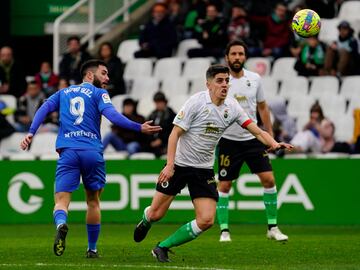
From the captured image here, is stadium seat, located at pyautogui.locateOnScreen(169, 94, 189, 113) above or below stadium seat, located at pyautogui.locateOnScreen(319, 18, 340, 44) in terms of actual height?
below

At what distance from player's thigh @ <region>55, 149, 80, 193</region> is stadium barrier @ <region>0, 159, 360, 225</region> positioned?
24.5ft

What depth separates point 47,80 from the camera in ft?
79.8

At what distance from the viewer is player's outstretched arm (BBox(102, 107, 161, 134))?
12398 mm

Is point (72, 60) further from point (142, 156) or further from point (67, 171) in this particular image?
point (67, 171)

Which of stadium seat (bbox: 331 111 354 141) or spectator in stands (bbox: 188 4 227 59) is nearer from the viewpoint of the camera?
stadium seat (bbox: 331 111 354 141)

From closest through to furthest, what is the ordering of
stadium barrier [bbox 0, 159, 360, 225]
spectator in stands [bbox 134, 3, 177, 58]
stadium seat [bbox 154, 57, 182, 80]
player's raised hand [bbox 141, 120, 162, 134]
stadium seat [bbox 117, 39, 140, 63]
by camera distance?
1. player's raised hand [bbox 141, 120, 162, 134]
2. stadium barrier [bbox 0, 159, 360, 225]
3. spectator in stands [bbox 134, 3, 177, 58]
4. stadium seat [bbox 154, 57, 182, 80]
5. stadium seat [bbox 117, 39, 140, 63]

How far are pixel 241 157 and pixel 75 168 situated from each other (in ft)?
11.6

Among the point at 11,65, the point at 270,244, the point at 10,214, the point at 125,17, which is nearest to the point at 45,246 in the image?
the point at 270,244

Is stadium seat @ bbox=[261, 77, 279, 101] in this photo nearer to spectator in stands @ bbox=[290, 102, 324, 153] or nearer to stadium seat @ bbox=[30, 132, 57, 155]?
spectator in stands @ bbox=[290, 102, 324, 153]

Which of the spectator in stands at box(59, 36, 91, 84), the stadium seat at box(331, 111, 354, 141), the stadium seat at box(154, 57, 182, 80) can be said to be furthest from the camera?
the stadium seat at box(154, 57, 182, 80)

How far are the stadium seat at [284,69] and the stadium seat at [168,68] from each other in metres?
2.06

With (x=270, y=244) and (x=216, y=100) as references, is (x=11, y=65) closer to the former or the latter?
(x=270, y=244)

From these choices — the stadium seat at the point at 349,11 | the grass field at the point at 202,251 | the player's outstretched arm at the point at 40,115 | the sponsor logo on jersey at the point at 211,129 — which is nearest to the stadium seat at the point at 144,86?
the stadium seat at the point at 349,11

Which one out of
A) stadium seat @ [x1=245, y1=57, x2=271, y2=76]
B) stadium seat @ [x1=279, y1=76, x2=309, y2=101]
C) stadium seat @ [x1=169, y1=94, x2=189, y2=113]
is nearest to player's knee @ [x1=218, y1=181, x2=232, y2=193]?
stadium seat @ [x1=169, y1=94, x2=189, y2=113]
